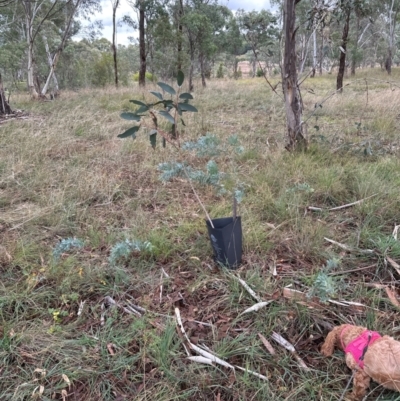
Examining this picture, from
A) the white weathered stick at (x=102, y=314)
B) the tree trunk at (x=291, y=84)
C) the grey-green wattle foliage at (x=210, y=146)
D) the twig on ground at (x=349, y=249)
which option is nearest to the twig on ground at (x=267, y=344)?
the white weathered stick at (x=102, y=314)

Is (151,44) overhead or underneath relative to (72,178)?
overhead

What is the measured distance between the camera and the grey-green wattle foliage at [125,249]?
168 centimetres

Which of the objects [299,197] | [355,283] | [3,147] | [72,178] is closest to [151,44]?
[3,147]

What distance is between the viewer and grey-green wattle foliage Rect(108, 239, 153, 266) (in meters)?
1.68

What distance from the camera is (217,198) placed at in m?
2.59

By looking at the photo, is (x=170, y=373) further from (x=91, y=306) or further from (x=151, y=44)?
(x=151, y=44)

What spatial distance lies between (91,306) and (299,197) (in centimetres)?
168

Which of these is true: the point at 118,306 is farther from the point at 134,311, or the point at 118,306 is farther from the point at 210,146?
the point at 210,146

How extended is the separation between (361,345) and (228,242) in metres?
0.77

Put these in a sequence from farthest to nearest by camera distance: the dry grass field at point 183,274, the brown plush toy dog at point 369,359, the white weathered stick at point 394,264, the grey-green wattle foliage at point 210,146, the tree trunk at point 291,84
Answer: the tree trunk at point 291,84 < the grey-green wattle foliage at point 210,146 < the white weathered stick at point 394,264 < the dry grass field at point 183,274 < the brown plush toy dog at point 369,359

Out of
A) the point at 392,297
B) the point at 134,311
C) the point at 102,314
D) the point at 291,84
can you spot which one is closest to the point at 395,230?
the point at 392,297

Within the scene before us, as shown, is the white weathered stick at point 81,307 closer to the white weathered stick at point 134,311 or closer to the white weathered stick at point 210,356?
the white weathered stick at point 134,311

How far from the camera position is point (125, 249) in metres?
1.68

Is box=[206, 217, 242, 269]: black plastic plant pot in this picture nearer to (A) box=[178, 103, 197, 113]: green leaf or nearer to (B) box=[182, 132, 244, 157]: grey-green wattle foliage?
(A) box=[178, 103, 197, 113]: green leaf
